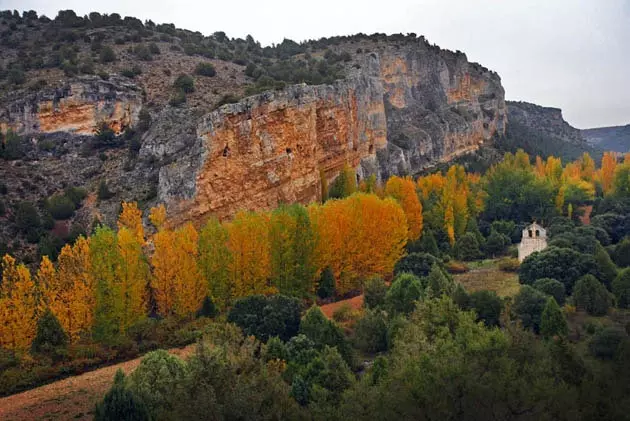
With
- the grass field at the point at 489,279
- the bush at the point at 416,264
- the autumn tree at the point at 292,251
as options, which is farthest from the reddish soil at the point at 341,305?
the grass field at the point at 489,279

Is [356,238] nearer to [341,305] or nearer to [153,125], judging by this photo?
[341,305]

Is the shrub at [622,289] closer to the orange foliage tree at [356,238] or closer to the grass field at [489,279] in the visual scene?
A: the grass field at [489,279]

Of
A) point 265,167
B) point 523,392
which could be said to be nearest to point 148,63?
point 265,167

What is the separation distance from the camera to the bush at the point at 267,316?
32906 mm

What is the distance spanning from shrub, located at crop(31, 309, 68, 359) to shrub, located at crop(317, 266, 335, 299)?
16.9 meters

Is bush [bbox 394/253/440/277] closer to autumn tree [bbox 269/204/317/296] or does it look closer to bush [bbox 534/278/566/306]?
bush [bbox 534/278/566/306]

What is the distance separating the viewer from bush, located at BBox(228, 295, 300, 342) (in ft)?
108

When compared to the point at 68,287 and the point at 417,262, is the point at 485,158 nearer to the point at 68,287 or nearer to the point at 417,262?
the point at 417,262

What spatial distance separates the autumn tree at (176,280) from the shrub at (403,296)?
9855mm

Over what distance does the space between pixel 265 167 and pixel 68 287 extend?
21483 millimetres

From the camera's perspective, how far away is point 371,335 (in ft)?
112

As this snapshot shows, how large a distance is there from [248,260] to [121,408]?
18.4 m

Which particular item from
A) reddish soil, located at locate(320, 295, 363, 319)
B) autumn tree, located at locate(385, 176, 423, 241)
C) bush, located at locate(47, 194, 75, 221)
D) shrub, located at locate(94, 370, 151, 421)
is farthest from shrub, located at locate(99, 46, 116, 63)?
shrub, located at locate(94, 370, 151, 421)

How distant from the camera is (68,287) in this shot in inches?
1351
